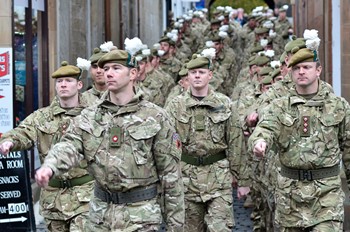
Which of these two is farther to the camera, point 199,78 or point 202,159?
point 199,78

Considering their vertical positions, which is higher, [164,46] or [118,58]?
[164,46]

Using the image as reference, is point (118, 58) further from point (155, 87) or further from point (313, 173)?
point (155, 87)

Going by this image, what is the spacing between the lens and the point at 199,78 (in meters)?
10.2

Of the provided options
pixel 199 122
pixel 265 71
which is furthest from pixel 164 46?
pixel 199 122

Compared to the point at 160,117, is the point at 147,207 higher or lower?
lower

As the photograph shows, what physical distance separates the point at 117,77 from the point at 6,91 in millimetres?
5514

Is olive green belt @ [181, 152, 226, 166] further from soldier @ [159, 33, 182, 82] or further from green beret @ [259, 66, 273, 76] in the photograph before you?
soldier @ [159, 33, 182, 82]

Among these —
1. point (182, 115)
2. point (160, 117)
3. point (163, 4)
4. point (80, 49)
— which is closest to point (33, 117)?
point (182, 115)

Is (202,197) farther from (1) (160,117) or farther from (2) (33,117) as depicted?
(1) (160,117)

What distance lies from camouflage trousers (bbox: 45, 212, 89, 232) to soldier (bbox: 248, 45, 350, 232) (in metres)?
1.88

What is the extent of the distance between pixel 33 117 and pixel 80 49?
33.1ft

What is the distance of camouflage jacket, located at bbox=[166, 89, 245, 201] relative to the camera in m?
9.84

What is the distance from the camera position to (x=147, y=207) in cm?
712

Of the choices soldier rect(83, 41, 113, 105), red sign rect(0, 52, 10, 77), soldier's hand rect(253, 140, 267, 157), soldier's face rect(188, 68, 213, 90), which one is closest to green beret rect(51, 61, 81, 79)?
soldier rect(83, 41, 113, 105)
